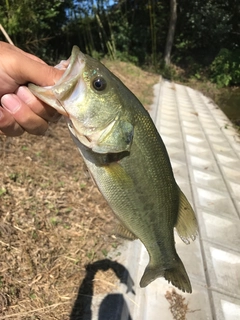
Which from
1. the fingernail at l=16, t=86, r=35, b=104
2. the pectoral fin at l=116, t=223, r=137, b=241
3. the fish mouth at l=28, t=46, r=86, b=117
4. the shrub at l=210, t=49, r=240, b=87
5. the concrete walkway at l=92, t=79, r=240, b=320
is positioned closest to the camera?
the fish mouth at l=28, t=46, r=86, b=117

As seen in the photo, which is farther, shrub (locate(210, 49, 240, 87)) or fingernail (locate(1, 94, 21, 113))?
shrub (locate(210, 49, 240, 87))

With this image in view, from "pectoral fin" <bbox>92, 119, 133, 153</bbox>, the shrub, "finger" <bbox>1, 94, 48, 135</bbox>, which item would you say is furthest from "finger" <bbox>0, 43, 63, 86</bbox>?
the shrub

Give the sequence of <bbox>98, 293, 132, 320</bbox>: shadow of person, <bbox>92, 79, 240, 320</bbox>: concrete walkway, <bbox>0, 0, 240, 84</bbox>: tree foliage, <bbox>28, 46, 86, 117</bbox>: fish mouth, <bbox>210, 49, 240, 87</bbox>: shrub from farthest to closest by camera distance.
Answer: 1. <bbox>210, 49, 240, 87</bbox>: shrub
2. <bbox>0, 0, 240, 84</bbox>: tree foliage
3. <bbox>92, 79, 240, 320</bbox>: concrete walkway
4. <bbox>98, 293, 132, 320</bbox>: shadow of person
5. <bbox>28, 46, 86, 117</bbox>: fish mouth

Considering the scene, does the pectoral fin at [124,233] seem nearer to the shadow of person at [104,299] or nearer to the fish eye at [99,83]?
the fish eye at [99,83]

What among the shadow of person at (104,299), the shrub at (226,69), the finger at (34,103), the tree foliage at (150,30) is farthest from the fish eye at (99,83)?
the shrub at (226,69)

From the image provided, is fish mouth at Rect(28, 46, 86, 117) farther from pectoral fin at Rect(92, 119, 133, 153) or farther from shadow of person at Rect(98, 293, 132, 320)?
shadow of person at Rect(98, 293, 132, 320)

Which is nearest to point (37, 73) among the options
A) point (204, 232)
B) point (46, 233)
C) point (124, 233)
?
point (124, 233)
